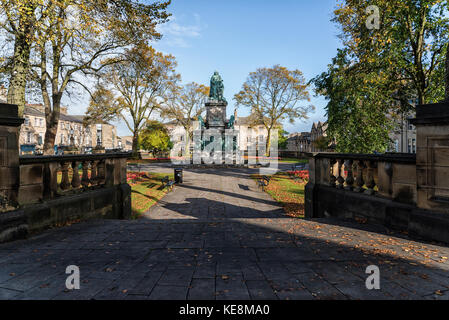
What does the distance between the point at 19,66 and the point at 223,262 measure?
12.1 m

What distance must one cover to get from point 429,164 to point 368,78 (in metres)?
7.52

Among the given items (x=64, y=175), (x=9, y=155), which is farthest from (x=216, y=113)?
(x=9, y=155)

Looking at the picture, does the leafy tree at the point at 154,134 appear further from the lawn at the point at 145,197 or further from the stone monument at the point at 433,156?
the stone monument at the point at 433,156

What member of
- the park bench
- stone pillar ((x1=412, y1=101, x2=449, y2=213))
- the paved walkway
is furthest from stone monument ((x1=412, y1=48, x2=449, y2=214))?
the park bench

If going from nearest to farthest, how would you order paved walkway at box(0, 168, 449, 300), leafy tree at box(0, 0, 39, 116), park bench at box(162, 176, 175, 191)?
paved walkway at box(0, 168, 449, 300), leafy tree at box(0, 0, 39, 116), park bench at box(162, 176, 175, 191)

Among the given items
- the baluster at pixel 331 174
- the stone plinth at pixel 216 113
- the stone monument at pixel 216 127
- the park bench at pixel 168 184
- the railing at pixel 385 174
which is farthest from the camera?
the stone plinth at pixel 216 113

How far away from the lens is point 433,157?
12.5 ft

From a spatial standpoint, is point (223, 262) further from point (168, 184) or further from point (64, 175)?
point (168, 184)

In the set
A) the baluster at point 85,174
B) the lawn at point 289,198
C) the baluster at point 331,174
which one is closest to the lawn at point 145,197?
the baluster at point 85,174

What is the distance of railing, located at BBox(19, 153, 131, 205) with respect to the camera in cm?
425

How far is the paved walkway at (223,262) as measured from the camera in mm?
2314

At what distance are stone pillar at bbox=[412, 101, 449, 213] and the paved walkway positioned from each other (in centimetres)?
81

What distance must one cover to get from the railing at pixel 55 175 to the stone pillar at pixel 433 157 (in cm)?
688

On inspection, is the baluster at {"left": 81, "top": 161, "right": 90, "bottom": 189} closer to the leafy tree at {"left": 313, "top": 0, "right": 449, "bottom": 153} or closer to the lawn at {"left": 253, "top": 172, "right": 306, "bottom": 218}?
the lawn at {"left": 253, "top": 172, "right": 306, "bottom": 218}
